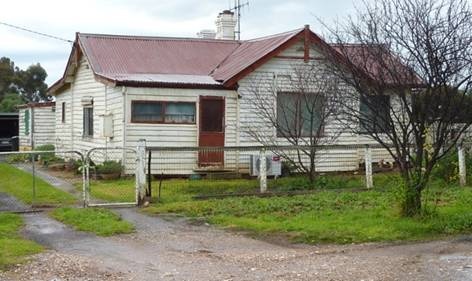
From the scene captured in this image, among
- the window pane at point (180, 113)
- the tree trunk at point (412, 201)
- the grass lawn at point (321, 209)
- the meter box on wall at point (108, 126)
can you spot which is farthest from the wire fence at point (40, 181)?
the tree trunk at point (412, 201)

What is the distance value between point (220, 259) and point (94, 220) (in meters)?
3.59

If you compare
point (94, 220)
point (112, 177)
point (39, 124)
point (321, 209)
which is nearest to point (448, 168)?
point (321, 209)

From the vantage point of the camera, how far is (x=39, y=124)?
29281 millimetres

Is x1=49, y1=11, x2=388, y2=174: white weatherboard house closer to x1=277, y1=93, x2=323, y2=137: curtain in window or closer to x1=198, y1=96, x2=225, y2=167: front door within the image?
x1=198, y1=96, x2=225, y2=167: front door

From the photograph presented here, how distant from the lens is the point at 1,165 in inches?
958

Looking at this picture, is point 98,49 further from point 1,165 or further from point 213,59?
point 1,165

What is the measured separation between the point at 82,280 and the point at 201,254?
6.49 ft

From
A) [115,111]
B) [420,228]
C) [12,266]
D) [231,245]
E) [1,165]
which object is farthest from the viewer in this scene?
[1,165]

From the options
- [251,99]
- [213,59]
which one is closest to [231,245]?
[251,99]

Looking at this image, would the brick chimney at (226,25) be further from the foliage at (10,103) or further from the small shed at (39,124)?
the foliage at (10,103)

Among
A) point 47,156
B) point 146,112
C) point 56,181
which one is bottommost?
point 56,181

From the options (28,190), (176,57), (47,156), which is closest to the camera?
(28,190)

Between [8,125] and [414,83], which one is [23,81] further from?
[414,83]

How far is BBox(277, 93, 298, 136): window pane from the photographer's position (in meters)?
19.6
